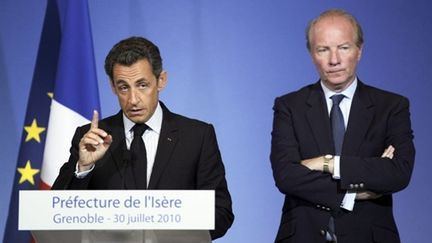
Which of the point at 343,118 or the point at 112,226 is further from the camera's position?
the point at 343,118

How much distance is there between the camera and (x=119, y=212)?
2258mm

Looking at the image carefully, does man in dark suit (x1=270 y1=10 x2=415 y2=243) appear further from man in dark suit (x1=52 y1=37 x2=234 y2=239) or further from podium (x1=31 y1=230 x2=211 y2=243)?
podium (x1=31 y1=230 x2=211 y2=243)

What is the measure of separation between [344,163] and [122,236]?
98 centimetres

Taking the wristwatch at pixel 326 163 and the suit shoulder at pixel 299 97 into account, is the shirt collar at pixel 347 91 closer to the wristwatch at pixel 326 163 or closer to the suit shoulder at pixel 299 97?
the suit shoulder at pixel 299 97

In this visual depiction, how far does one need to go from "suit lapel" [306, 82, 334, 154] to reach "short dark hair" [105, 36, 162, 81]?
0.63 m

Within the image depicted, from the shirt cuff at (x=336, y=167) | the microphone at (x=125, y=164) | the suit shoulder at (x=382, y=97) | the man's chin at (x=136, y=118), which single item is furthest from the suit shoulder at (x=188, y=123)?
the suit shoulder at (x=382, y=97)

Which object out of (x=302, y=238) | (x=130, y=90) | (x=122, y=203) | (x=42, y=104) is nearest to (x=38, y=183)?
(x=42, y=104)

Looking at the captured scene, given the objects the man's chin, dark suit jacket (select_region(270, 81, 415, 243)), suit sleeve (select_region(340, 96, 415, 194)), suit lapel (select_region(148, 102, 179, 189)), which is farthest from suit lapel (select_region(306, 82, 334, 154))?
the man's chin

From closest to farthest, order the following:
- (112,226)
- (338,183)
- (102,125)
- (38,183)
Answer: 1. (112,226)
2. (338,183)
3. (102,125)
4. (38,183)

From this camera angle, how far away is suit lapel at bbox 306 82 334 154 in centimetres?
307

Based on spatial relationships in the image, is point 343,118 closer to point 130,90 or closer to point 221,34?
point 130,90

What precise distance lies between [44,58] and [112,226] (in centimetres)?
263

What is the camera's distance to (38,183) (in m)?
4.59

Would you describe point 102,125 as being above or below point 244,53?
below
